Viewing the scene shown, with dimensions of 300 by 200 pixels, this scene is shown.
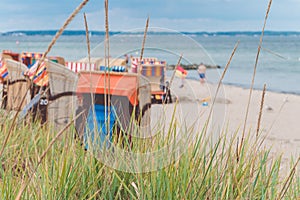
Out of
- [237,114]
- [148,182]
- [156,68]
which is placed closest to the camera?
[148,182]

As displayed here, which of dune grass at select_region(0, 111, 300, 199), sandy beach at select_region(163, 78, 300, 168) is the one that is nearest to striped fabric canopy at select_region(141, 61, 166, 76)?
sandy beach at select_region(163, 78, 300, 168)

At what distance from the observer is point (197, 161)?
1592mm

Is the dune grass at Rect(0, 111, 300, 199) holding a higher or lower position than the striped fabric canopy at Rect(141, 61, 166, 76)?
lower

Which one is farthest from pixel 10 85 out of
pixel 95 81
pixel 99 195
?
pixel 99 195

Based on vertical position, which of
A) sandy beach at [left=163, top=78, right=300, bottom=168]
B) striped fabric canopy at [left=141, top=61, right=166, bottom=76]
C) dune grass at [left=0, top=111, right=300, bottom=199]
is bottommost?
sandy beach at [left=163, top=78, right=300, bottom=168]

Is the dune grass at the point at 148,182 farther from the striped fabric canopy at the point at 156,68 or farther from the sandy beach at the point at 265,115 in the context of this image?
the striped fabric canopy at the point at 156,68

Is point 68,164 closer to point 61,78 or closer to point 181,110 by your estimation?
point 181,110

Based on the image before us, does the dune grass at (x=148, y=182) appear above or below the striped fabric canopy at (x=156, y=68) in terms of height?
below

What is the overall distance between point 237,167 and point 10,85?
154 inches

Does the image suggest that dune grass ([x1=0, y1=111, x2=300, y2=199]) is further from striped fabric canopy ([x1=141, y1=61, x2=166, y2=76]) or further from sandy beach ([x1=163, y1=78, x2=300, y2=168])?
striped fabric canopy ([x1=141, y1=61, x2=166, y2=76])

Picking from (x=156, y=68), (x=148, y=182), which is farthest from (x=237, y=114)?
(x=148, y=182)

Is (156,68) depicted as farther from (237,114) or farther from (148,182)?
(237,114)

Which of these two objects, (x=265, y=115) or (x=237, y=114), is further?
(x=237, y=114)

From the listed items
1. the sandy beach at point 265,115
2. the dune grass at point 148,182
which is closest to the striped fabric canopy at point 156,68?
the sandy beach at point 265,115
